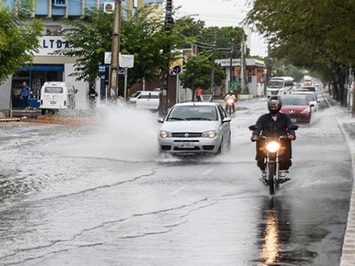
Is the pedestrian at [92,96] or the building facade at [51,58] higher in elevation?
the building facade at [51,58]

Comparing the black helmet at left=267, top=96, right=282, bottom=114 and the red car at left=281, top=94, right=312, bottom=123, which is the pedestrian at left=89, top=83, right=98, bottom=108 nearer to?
the red car at left=281, top=94, right=312, bottom=123

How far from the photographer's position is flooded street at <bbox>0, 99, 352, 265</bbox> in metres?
9.68

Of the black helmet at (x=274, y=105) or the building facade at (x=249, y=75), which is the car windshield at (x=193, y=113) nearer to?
the black helmet at (x=274, y=105)

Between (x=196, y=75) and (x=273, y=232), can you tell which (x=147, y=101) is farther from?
(x=273, y=232)

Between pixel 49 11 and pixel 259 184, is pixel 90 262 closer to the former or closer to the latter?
pixel 259 184

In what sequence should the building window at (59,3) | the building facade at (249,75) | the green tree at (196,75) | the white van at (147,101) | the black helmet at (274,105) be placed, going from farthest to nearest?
the building facade at (249,75)
the green tree at (196,75)
the white van at (147,101)
the building window at (59,3)
the black helmet at (274,105)

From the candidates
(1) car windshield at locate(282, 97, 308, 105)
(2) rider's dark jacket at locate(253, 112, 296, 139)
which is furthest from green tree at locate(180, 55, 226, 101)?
(2) rider's dark jacket at locate(253, 112, 296, 139)

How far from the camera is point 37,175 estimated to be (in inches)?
738

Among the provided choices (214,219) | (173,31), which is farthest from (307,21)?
(173,31)

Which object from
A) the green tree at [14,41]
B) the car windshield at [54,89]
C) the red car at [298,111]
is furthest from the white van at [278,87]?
the green tree at [14,41]

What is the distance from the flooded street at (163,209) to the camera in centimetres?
968

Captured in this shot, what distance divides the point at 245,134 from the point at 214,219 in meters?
23.1

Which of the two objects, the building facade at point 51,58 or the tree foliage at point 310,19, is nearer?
the tree foliage at point 310,19

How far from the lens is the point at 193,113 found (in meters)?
23.5
